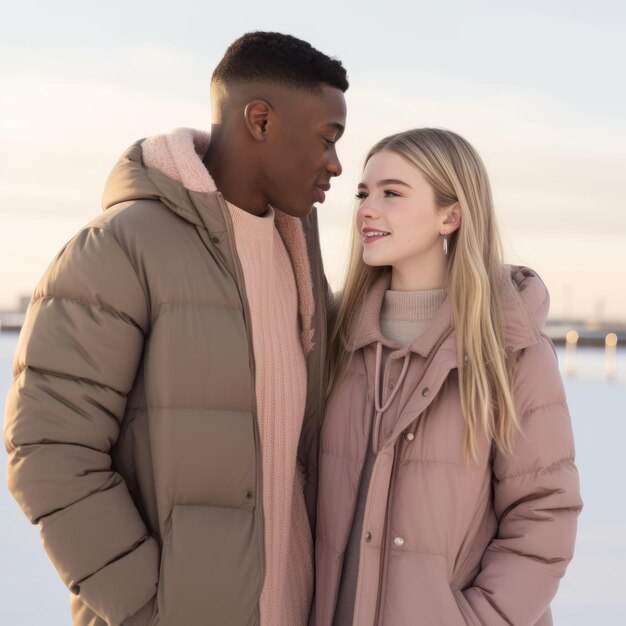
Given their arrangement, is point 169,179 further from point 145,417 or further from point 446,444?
point 446,444

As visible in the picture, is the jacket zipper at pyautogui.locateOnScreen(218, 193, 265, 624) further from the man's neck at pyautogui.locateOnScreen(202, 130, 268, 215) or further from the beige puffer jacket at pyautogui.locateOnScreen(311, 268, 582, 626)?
the beige puffer jacket at pyautogui.locateOnScreen(311, 268, 582, 626)

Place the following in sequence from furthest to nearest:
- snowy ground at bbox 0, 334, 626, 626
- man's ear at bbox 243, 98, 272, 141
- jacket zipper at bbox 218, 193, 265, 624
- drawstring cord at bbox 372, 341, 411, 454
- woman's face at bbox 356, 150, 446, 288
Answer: snowy ground at bbox 0, 334, 626, 626 < woman's face at bbox 356, 150, 446, 288 < drawstring cord at bbox 372, 341, 411, 454 < man's ear at bbox 243, 98, 272, 141 < jacket zipper at bbox 218, 193, 265, 624

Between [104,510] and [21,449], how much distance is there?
0.21 metres

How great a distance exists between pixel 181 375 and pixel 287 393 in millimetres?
390

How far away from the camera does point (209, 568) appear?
2.05 meters

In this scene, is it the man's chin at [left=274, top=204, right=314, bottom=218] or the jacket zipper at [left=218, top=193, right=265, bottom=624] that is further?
the man's chin at [left=274, top=204, right=314, bottom=218]

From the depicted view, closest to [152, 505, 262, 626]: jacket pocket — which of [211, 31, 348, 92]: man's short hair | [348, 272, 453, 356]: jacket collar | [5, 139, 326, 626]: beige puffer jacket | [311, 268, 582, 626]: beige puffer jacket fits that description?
[5, 139, 326, 626]: beige puffer jacket

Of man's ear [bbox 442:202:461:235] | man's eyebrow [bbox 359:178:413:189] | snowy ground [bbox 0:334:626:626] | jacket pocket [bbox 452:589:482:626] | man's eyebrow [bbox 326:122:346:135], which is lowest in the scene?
snowy ground [bbox 0:334:626:626]

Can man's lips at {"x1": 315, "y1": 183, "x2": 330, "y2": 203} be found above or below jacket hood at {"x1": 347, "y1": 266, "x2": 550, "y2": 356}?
above

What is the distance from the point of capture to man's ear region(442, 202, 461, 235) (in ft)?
8.40

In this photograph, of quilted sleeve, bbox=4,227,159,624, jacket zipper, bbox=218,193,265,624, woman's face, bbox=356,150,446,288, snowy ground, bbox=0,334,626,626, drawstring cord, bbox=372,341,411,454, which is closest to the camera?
quilted sleeve, bbox=4,227,159,624

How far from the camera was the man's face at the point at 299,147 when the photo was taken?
7.45 ft

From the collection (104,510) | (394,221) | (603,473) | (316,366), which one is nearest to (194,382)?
(104,510)

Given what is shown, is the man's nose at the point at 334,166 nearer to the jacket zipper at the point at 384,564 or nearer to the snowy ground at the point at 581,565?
the jacket zipper at the point at 384,564
